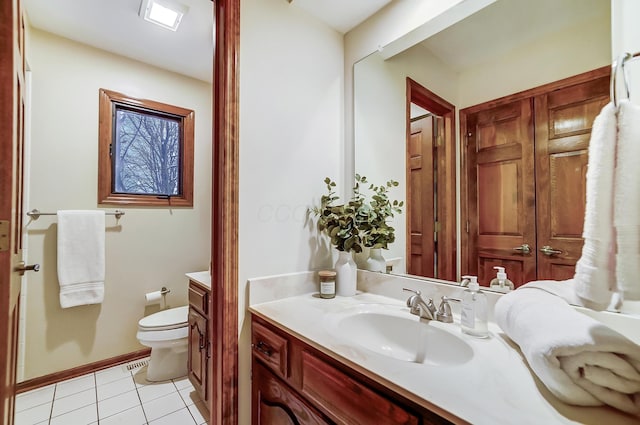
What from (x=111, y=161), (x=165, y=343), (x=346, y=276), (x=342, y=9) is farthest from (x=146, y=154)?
(x=346, y=276)

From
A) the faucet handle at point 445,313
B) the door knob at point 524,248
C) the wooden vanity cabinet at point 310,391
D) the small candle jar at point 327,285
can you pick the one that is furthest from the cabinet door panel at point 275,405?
the door knob at point 524,248

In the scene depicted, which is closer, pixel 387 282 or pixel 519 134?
pixel 519 134

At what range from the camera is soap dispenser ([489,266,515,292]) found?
961mm

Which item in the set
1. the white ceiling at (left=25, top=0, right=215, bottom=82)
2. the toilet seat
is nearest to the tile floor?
the toilet seat

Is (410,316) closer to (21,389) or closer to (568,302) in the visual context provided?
(568,302)

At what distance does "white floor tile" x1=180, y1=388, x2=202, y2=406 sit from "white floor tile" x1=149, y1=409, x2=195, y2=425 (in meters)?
0.09

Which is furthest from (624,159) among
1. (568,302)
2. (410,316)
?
(410,316)

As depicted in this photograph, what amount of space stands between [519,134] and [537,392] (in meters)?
0.79

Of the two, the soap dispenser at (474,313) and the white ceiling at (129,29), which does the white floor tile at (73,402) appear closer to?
the soap dispenser at (474,313)

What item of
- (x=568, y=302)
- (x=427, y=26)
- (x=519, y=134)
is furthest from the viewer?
(x=427, y=26)

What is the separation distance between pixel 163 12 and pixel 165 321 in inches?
77.6

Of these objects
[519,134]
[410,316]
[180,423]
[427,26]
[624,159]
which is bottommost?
[180,423]

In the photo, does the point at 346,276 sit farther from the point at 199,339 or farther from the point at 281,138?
the point at 199,339

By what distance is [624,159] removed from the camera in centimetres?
44
